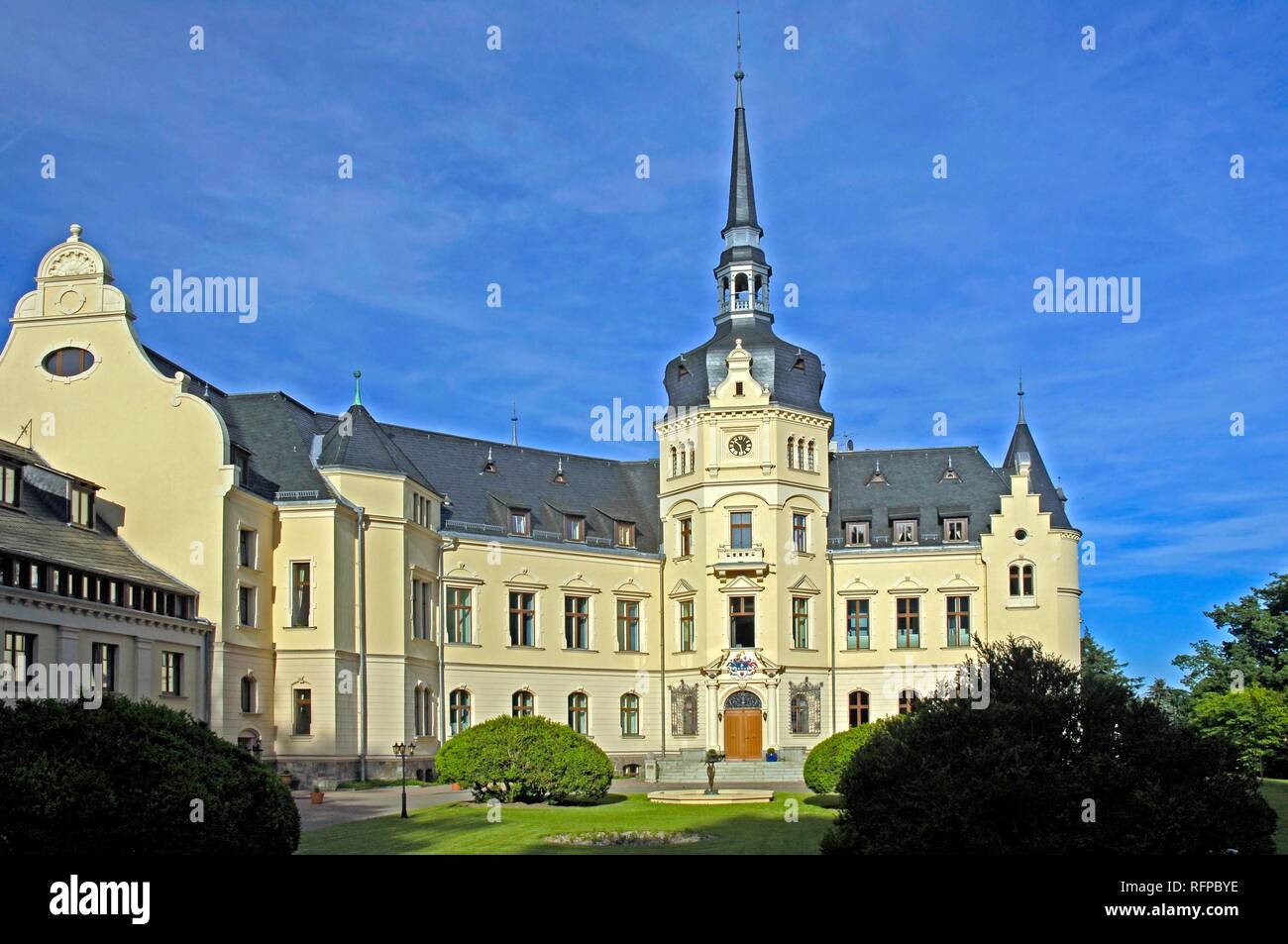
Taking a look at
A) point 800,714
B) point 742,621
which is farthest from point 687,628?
point 800,714

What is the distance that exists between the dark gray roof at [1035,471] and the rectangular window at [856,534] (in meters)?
6.98

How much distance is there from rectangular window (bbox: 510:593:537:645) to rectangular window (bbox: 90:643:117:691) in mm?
20608

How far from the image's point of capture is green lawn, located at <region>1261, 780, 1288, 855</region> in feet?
84.0

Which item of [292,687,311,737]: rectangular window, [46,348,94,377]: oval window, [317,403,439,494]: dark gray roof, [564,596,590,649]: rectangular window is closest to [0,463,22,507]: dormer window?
[46,348,94,377]: oval window

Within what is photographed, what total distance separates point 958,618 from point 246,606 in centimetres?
2972

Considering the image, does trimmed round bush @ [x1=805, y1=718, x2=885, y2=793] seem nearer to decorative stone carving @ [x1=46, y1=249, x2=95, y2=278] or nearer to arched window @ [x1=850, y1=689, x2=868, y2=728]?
arched window @ [x1=850, y1=689, x2=868, y2=728]

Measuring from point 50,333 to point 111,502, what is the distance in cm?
605

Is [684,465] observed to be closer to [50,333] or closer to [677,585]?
[677,585]

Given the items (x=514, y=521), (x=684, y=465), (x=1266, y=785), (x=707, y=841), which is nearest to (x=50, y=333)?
(x=514, y=521)

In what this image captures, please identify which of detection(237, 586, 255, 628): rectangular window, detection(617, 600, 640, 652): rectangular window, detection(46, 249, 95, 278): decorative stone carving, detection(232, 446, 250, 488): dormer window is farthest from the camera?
detection(617, 600, 640, 652): rectangular window

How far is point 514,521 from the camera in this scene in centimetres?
5775

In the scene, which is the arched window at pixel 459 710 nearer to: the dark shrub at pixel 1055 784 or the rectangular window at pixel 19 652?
the rectangular window at pixel 19 652

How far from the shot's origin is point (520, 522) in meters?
58.0
